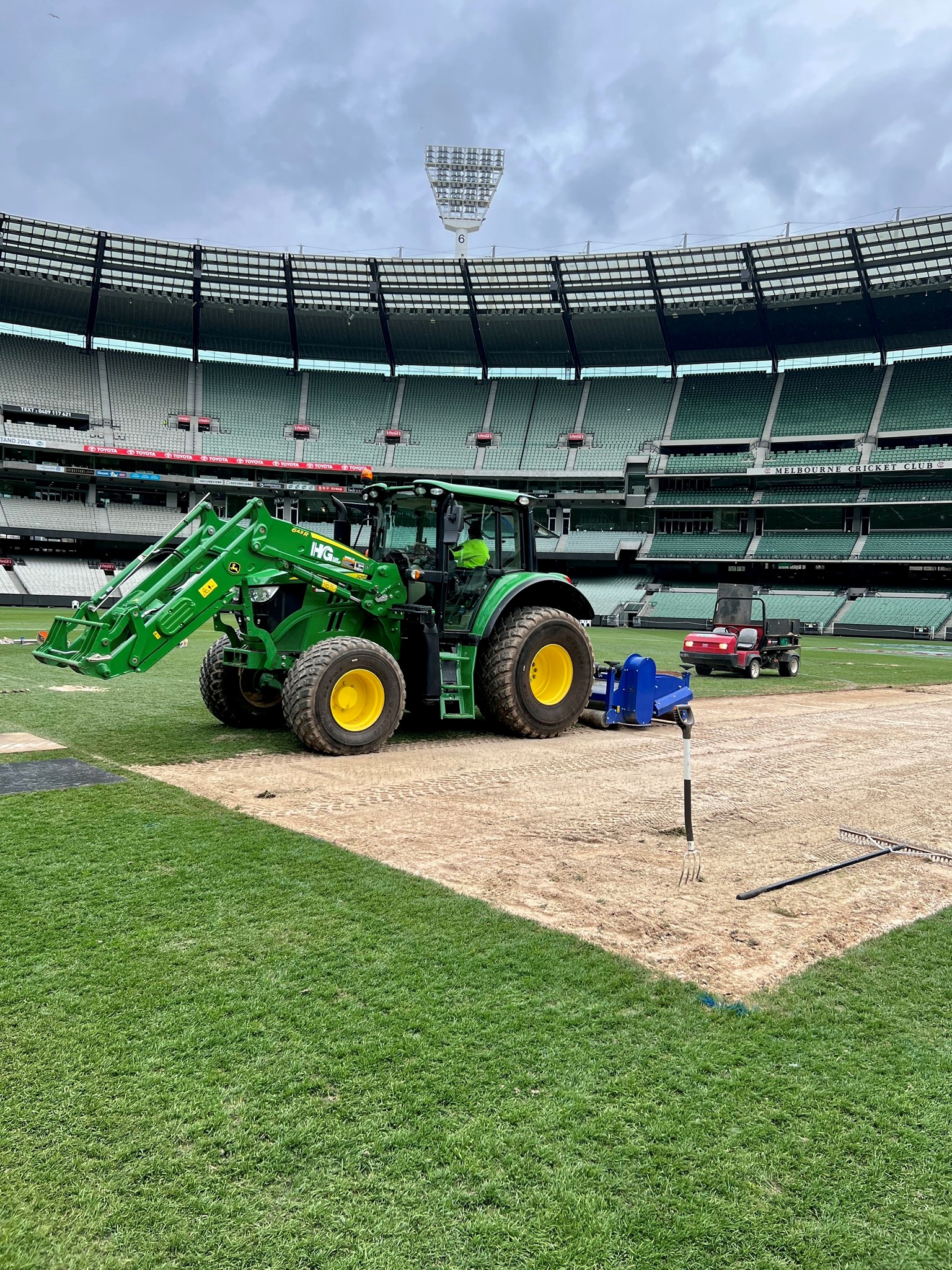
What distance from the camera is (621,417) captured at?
55.7 meters

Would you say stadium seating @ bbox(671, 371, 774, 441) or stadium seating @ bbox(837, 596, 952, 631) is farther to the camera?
stadium seating @ bbox(671, 371, 774, 441)

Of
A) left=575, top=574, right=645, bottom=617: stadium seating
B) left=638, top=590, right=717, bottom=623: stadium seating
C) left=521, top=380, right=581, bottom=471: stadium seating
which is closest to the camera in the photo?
Result: left=638, top=590, right=717, bottom=623: stadium seating

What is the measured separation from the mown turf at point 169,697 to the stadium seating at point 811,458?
84.0 ft

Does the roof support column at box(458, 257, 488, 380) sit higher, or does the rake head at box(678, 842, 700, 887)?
the roof support column at box(458, 257, 488, 380)

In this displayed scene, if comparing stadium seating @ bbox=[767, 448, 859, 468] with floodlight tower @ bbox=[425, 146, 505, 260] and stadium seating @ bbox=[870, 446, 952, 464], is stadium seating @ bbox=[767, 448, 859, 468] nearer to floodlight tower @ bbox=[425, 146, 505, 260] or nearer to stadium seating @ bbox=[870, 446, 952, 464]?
stadium seating @ bbox=[870, 446, 952, 464]

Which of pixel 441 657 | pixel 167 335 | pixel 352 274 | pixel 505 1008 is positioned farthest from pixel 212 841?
pixel 167 335

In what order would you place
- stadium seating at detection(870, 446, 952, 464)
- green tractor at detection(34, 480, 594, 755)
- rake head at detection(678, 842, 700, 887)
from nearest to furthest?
rake head at detection(678, 842, 700, 887) < green tractor at detection(34, 480, 594, 755) < stadium seating at detection(870, 446, 952, 464)

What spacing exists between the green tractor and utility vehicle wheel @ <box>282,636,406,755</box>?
15 millimetres

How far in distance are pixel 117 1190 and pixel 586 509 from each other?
185 feet

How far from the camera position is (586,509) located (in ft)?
187

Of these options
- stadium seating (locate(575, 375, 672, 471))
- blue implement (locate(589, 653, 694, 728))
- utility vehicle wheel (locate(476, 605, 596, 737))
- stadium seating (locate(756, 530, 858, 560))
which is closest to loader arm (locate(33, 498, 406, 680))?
utility vehicle wheel (locate(476, 605, 596, 737))

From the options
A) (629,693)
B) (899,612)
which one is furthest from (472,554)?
(899,612)

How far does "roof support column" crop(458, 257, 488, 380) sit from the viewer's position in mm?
48062

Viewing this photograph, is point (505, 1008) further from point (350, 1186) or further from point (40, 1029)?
point (40, 1029)
